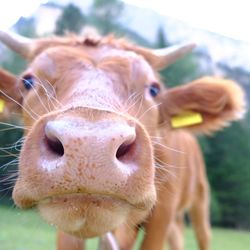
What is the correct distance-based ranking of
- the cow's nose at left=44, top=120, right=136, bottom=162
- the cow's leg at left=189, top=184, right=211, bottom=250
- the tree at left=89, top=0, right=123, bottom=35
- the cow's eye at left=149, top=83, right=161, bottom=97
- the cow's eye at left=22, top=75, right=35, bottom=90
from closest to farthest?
the cow's nose at left=44, top=120, right=136, bottom=162 → the cow's eye at left=22, top=75, right=35, bottom=90 → the cow's eye at left=149, top=83, right=161, bottom=97 → the cow's leg at left=189, top=184, right=211, bottom=250 → the tree at left=89, top=0, right=123, bottom=35

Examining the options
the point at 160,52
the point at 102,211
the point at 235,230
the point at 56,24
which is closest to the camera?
the point at 102,211

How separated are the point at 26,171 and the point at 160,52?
259 centimetres

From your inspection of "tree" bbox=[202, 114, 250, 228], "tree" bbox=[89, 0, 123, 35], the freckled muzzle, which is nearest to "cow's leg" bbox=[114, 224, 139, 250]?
the freckled muzzle

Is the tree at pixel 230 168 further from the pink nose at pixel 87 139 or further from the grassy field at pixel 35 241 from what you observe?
the pink nose at pixel 87 139

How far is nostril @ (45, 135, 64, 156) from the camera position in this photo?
101 inches

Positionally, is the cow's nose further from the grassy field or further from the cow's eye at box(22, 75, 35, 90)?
the grassy field

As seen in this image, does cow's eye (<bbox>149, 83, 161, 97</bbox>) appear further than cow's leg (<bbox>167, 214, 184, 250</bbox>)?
No

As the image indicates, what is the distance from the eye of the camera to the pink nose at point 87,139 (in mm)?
2504

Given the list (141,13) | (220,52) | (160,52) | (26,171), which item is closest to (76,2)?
(141,13)

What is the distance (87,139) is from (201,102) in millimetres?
2544

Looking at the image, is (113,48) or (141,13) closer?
(113,48)

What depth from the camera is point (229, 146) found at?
72.6 feet

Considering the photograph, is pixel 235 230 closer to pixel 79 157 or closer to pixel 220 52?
pixel 220 52

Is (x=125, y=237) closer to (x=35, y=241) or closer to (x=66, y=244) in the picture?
(x=66, y=244)
